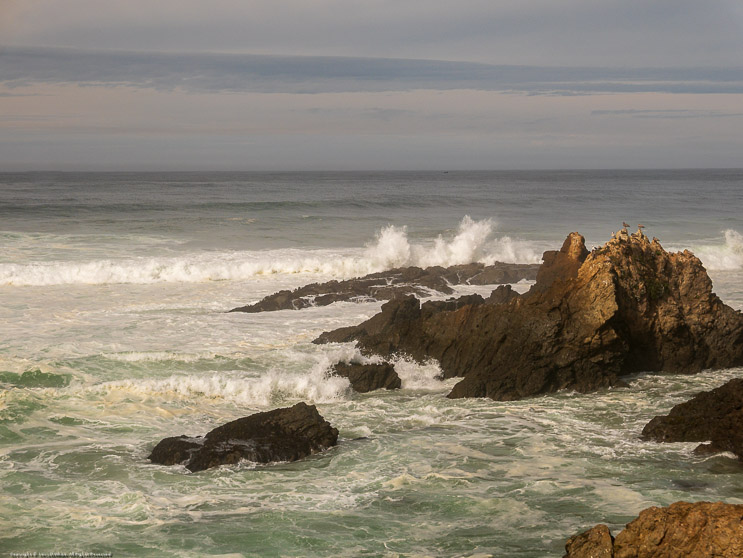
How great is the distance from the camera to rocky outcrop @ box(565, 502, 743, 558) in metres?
5.35

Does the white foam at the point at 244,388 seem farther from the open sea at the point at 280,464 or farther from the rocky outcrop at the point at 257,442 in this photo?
the rocky outcrop at the point at 257,442

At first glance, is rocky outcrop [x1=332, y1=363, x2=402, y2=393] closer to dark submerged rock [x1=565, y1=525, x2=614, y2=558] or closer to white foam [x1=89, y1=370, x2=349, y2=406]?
white foam [x1=89, y1=370, x2=349, y2=406]

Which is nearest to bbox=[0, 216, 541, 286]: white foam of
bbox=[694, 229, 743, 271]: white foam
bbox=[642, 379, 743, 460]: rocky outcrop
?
bbox=[694, 229, 743, 271]: white foam

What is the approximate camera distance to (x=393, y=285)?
70.6 feet

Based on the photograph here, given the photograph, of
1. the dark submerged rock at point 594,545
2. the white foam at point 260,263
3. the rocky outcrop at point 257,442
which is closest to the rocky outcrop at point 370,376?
the rocky outcrop at point 257,442

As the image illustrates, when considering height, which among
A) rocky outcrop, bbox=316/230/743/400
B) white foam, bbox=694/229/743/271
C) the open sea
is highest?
white foam, bbox=694/229/743/271

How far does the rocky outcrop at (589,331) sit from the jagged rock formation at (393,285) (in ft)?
18.9

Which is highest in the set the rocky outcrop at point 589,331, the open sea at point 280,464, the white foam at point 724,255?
the white foam at point 724,255

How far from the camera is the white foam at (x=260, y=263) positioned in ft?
86.7

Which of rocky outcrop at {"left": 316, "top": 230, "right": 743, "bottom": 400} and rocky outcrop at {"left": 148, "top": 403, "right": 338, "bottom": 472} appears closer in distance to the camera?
rocky outcrop at {"left": 148, "top": 403, "right": 338, "bottom": 472}

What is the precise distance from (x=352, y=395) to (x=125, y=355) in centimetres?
492

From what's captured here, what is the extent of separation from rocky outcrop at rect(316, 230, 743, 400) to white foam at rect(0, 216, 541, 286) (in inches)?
576

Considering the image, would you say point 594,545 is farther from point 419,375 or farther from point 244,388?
point 244,388

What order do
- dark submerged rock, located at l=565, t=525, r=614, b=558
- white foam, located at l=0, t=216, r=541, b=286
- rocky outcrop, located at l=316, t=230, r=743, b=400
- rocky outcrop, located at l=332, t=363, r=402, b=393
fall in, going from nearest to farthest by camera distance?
dark submerged rock, located at l=565, t=525, r=614, b=558 < rocky outcrop, located at l=316, t=230, r=743, b=400 < rocky outcrop, located at l=332, t=363, r=402, b=393 < white foam, located at l=0, t=216, r=541, b=286
